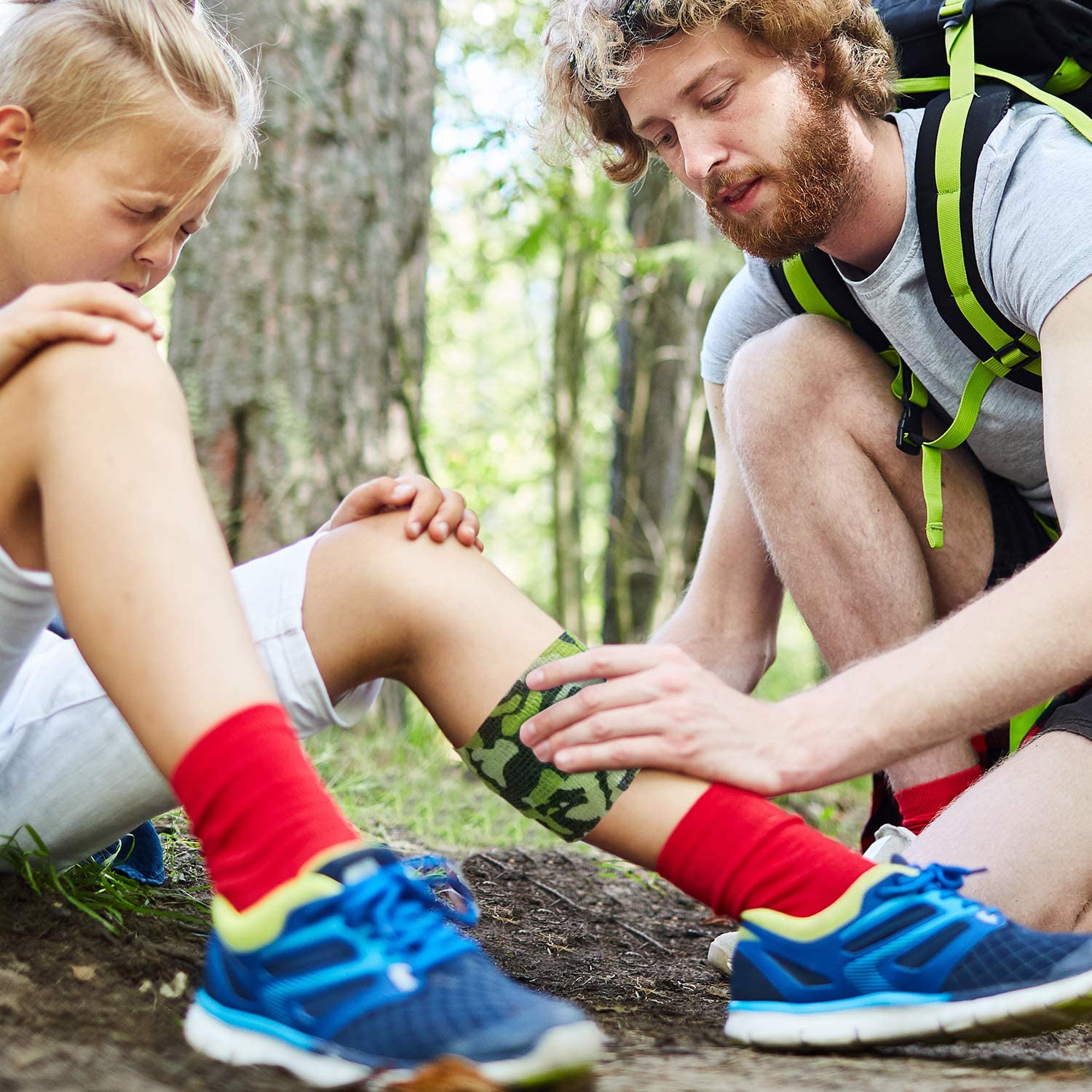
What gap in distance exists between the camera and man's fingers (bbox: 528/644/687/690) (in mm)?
1533

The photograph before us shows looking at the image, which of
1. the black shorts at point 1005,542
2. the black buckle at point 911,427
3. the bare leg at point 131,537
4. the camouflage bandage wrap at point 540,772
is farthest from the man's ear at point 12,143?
the black shorts at point 1005,542

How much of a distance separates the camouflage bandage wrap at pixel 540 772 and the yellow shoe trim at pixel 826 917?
0.79 feet

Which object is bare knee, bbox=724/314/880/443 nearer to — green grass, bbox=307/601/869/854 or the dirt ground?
green grass, bbox=307/601/869/854

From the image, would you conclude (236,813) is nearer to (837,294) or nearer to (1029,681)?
(1029,681)

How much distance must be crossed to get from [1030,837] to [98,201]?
187 cm

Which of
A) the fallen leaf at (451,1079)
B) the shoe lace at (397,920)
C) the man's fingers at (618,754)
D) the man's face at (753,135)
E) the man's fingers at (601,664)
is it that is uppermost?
the man's face at (753,135)

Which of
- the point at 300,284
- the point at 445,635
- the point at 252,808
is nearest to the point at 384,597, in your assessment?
the point at 445,635

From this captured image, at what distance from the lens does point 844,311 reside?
256cm

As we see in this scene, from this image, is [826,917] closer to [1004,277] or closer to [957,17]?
[1004,277]

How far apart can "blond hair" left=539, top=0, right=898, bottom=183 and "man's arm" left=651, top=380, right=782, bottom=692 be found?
2.92 feet

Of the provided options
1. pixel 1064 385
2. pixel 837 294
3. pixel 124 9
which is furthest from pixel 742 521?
pixel 124 9

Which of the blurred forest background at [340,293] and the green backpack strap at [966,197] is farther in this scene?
the blurred forest background at [340,293]

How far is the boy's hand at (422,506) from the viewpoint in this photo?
5.37 ft

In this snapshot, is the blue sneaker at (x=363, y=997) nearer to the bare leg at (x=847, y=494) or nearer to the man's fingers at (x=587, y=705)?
the man's fingers at (x=587, y=705)
